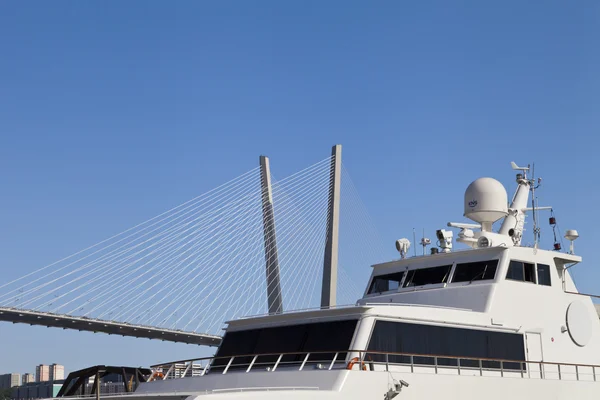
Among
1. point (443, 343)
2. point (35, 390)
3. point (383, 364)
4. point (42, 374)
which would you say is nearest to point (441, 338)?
point (443, 343)

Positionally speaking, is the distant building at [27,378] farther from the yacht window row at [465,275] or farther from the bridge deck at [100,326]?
the yacht window row at [465,275]

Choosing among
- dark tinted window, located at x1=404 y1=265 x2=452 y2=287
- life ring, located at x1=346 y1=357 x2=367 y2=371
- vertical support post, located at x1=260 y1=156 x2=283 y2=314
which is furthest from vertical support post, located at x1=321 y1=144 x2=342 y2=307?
life ring, located at x1=346 y1=357 x2=367 y2=371

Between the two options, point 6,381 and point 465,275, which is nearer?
point 465,275

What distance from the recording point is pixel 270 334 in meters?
18.1

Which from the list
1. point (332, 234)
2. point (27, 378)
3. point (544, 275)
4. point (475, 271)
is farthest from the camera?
point (27, 378)

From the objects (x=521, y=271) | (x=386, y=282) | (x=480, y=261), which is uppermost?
(x=480, y=261)

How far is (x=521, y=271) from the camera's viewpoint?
795 inches

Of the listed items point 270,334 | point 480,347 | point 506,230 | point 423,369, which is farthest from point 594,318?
point 270,334

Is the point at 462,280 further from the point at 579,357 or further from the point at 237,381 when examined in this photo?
the point at 237,381

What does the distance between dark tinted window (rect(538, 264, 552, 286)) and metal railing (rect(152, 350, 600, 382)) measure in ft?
6.31

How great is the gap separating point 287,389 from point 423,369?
304 cm

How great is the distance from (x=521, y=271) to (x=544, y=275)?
840mm

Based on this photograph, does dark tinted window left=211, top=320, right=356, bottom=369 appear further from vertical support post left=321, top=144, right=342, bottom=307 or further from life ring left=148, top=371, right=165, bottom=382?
vertical support post left=321, top=144, right=342, bottom=307

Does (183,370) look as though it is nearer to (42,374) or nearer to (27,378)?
(42,374)
